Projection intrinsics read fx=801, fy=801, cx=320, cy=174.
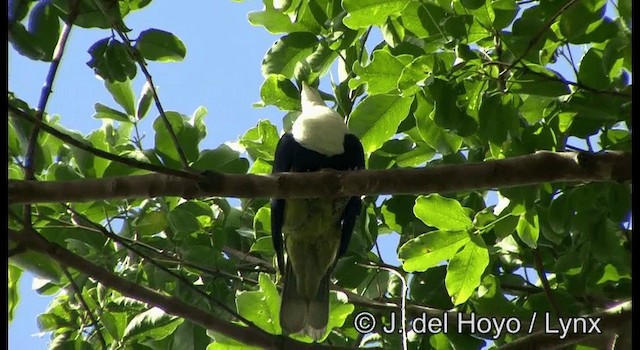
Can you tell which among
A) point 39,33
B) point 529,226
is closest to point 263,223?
point 529,226

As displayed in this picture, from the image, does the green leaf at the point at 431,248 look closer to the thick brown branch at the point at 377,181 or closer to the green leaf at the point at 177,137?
the thick brown branch at the point at 377,181

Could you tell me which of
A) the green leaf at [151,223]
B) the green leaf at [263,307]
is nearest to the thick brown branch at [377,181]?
the green leaf at [263,307]

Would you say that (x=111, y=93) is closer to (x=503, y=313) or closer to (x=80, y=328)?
(x=80, y=328)

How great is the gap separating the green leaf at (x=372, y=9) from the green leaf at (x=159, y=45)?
43cm

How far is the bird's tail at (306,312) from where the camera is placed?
2.13 metres

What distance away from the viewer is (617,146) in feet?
5.99

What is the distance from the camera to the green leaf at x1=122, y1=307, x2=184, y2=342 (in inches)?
82.5

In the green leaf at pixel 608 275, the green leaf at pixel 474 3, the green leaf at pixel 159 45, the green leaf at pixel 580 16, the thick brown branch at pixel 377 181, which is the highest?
the green leaf at pixel 159 45

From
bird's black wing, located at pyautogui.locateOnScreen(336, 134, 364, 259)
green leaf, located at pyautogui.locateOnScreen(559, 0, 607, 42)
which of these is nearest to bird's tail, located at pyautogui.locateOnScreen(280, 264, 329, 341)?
bird's black wing, located at pyautogui.locateOnScreen(336, 134, 364, 259)

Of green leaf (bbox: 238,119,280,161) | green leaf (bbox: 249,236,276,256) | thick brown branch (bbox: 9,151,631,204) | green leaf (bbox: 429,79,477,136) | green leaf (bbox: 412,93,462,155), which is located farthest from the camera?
green leaf (bbox: 238,119,280,161)

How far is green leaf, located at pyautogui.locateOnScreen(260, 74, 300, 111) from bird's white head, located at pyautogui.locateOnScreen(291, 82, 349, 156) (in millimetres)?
31

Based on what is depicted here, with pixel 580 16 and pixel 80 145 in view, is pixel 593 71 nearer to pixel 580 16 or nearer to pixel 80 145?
pixel 580 16

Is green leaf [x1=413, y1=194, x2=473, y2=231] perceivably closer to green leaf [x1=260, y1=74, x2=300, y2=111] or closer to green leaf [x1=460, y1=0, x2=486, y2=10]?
green leaf [x1=460, y1=0, x2=486, y2=10]

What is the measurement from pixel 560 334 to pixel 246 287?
92 cm
